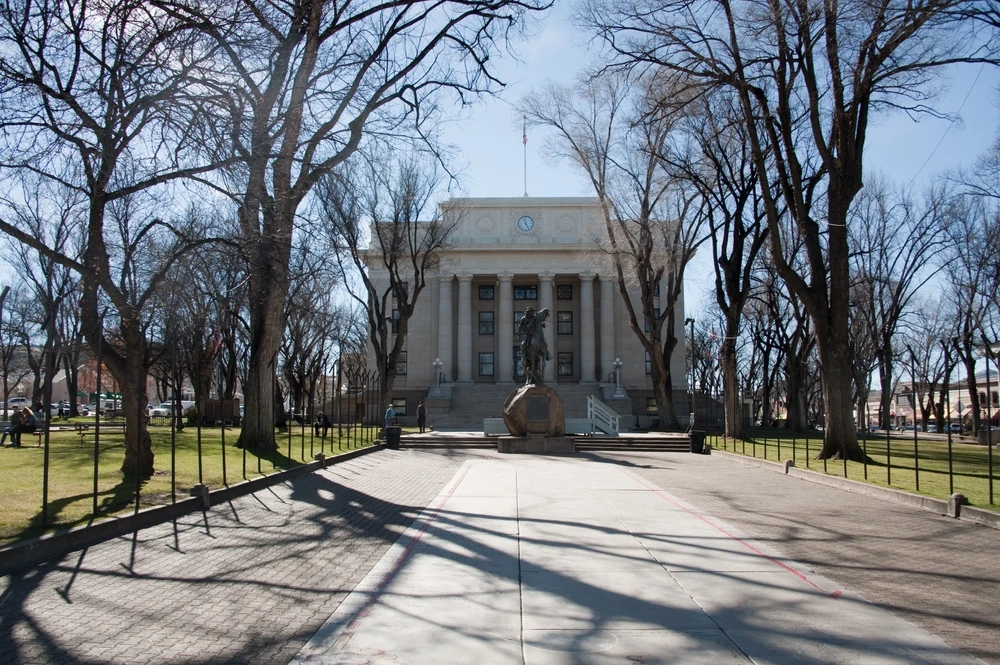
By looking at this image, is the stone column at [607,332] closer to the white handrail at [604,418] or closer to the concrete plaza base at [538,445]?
the white handrail at [604,418]

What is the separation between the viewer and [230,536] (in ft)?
32.9

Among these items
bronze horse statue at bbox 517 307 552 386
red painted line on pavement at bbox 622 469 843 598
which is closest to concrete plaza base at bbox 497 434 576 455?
bronze horse statue at bbox 517 307 552 386

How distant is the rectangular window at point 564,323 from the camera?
218 ft

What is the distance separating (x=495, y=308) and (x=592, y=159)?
30.1m

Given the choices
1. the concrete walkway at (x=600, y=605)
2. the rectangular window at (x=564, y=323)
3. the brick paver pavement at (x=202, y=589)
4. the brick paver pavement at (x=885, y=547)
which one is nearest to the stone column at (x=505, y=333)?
the rectangular window at (x=564, y=323)

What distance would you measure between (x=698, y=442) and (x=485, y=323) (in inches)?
1549

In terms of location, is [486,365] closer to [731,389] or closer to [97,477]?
[731,389]

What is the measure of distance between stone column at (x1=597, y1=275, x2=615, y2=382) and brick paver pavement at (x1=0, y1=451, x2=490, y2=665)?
51.0 meters

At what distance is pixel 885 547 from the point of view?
937cm

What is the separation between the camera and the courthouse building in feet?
205

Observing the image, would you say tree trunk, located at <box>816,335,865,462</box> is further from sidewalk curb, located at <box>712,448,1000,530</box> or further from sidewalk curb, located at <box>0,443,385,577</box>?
sidewalk curb, located at <box>0,443,385,577</box>

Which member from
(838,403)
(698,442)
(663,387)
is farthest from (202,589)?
(663,387)

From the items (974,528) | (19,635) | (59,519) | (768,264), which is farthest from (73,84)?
(768,264)

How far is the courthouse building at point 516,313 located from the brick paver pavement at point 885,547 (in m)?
44.4
